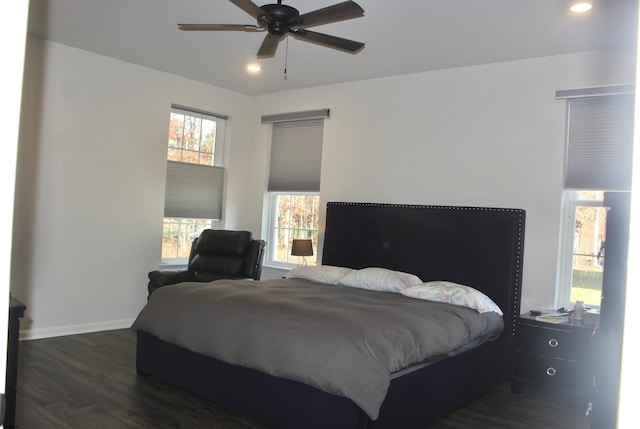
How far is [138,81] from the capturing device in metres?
5.28

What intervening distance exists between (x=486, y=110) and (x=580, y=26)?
1117 millimetres

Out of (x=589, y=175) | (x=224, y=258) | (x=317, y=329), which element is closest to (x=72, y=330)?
(x=224, y=258)

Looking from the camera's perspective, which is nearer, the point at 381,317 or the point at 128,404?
the point at 381,317

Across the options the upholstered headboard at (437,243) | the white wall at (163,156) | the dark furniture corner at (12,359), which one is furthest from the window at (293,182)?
the dark furniture corner at (12,359)

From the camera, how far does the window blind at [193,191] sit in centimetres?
567

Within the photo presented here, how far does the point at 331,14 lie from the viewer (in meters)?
2.74

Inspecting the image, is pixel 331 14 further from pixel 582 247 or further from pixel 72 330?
pixel 72 330

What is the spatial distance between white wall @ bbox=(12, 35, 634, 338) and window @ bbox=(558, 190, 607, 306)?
13 cm

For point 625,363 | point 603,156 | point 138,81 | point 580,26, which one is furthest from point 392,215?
point 625,363

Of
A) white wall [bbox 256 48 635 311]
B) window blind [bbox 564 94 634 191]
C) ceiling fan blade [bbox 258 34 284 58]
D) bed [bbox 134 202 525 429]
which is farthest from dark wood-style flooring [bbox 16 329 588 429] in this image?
ceiling fan blade [bbox 258 34 284 58]

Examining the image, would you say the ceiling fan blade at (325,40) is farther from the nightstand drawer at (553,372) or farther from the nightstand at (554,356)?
the nightstand drawer at (553,372)

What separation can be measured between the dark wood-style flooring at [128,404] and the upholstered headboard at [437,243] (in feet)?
2.61

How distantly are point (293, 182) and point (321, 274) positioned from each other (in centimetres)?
169

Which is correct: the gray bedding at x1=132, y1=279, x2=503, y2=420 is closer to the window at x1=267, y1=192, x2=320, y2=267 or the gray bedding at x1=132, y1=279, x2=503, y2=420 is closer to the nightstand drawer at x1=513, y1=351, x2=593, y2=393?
the nightstand drawer at x1=513, y1=351, x2=593, y2=393
